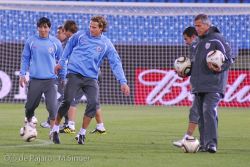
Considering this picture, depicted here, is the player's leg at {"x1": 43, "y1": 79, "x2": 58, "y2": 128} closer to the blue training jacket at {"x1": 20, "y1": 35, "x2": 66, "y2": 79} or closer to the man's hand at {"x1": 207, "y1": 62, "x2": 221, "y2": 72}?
the blue training jacket at {"x1": 20, "y1": 35, "x2": 66, "y2": 79}

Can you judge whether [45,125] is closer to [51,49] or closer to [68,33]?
[68,33]

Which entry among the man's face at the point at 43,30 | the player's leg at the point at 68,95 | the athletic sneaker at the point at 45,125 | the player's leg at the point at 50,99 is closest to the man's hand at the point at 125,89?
the player's leg at the point at 68,95

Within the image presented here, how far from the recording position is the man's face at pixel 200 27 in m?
10.5

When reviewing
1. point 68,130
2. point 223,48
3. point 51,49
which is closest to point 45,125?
point 68,130

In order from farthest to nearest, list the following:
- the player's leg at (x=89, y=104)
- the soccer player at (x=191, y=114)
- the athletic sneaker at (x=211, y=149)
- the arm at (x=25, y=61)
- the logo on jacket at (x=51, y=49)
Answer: the logo on jacket at (x=51, y=49)
the arm at (x=25, y=61)
the player's leg at (x=89, y=104)
the soccer player at (x=191, y=114)
the athletic sneaker at (x=211, y=149)

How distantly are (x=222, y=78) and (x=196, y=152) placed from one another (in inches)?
42.4

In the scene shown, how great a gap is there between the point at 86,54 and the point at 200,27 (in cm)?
194

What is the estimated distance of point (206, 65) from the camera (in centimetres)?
1064

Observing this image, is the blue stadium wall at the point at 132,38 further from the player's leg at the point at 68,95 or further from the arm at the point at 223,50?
the arm at the point at 223,50

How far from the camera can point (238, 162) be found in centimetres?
935

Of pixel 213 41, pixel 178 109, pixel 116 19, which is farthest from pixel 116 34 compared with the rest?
pixel 213 41

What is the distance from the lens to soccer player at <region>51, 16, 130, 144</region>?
11609 millimetres

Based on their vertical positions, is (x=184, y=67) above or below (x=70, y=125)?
above

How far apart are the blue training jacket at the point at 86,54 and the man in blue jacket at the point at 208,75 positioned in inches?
58.1
